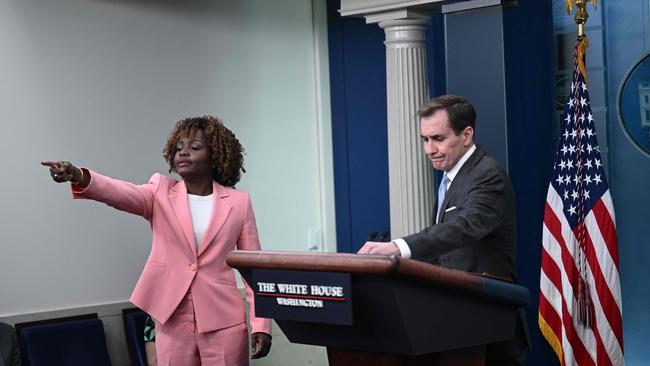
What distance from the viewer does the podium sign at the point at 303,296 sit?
2.13 metres

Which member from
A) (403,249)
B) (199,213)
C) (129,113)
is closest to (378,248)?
(403,249)

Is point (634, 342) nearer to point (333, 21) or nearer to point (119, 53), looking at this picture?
point (333, 21)

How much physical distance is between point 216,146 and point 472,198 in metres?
1.30

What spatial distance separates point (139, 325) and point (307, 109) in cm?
198

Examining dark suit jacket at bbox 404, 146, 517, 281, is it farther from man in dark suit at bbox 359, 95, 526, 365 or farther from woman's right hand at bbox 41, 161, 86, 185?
woman's right hand at bbox 41, 161, 86, 185

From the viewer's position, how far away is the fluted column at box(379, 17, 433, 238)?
18.8 feet

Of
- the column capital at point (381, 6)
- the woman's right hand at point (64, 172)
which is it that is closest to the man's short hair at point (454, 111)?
the woman's right hand at point (64, 172)

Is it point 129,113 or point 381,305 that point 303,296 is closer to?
point 381,305

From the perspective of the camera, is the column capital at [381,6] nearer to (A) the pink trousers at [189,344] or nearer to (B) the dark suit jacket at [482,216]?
(A) the pink trousers at [189,344]

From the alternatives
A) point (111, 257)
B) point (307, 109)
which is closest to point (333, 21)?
point (307, 109)

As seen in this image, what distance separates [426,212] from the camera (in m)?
5.76

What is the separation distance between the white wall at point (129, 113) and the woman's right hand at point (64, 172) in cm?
Result: 203

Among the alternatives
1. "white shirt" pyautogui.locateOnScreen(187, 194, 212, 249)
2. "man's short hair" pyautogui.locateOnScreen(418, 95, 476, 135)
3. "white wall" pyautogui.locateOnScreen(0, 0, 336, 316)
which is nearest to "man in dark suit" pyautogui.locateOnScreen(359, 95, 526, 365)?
"man's short hair" pyautogui.locateOnScreen(418, 95, 476, 135)

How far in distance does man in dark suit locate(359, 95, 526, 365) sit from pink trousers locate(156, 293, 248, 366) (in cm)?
94
